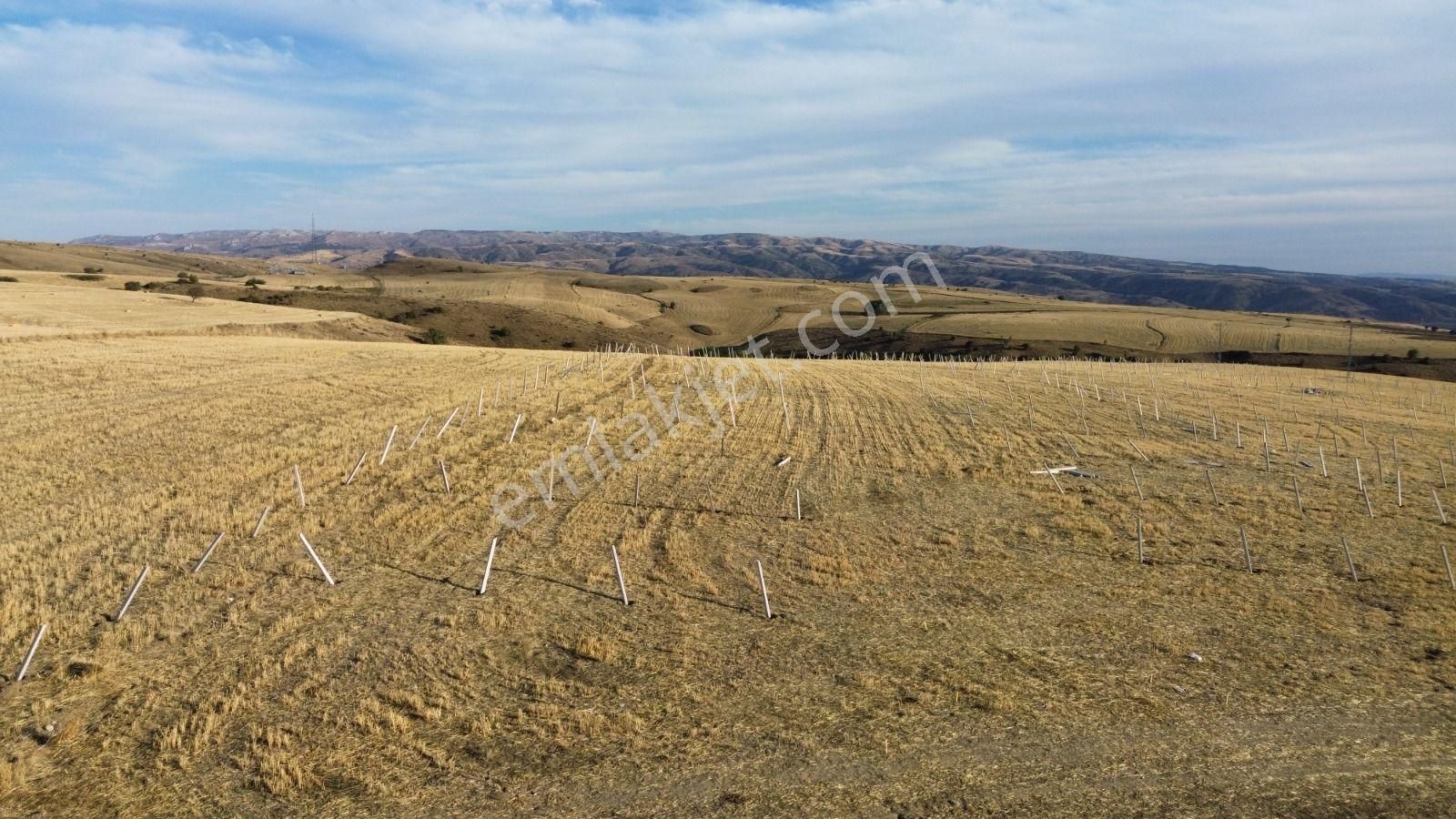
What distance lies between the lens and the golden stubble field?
9.84 m

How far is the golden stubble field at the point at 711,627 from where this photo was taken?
984cm

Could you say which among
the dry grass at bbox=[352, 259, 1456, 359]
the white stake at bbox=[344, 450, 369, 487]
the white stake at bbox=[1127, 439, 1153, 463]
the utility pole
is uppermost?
the dry grass at bbox=[352, 259, 1456, 359]

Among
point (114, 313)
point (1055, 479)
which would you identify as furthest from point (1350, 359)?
point (114, 313)

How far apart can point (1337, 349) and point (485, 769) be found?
9210 cm

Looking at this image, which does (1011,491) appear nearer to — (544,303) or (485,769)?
(485,769)

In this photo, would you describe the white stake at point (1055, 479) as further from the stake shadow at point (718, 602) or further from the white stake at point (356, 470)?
the white stake at point (356, 470)

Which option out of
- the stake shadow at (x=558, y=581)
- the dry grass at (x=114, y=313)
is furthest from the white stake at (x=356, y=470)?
the dry grass at (x=114, y=313)

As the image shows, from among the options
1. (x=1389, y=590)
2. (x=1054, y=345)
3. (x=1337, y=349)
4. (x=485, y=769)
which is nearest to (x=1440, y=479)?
(x=1389, y=590)

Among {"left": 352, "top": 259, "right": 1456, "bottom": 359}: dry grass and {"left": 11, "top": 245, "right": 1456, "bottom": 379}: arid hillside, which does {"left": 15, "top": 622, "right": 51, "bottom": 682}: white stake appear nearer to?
{"left": 11, "top": 245, "right": 1456, "bottom": 379}: arid hillside

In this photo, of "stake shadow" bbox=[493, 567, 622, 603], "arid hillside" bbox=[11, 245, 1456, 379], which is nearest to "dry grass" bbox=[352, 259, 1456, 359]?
"arid hillside" bbox=[11, 245, 1456, 379]

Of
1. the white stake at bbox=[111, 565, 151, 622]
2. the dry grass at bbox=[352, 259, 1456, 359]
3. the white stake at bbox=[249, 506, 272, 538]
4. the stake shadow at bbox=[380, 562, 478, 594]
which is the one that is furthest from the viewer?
the dry grass at bbox=[352, 259, 1456, 359]

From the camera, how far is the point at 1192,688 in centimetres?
1211

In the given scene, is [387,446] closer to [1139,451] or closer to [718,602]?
[718,602]

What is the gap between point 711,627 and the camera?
14039 millimetres
